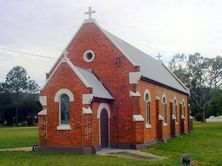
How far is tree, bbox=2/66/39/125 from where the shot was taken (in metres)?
102

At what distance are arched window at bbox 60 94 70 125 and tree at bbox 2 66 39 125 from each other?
3077 inches

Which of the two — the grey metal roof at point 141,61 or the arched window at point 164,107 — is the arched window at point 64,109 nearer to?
the grey metal roof at point 141,61

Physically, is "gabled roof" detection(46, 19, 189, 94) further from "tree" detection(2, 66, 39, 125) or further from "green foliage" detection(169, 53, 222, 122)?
"tree" detection(2, 66, 39, 125)

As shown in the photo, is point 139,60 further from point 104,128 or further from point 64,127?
point 64,127

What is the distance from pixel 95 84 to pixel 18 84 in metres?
85.5

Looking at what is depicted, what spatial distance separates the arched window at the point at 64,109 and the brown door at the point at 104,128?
241 cm

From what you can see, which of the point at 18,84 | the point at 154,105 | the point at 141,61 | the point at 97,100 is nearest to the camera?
the point at 97,100

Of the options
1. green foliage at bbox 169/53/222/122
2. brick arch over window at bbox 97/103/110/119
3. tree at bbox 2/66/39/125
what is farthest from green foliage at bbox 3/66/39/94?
brick arch over window at bbox 97/103/110/119

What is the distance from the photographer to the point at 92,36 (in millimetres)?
26312

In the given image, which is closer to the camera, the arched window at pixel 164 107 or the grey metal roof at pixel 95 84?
the grey metal roof at pixel 95 84

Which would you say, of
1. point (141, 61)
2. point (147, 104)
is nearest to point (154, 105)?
point (147, 104)

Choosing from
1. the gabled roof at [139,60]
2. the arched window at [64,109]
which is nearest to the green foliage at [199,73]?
the gabled roof at [139,60]

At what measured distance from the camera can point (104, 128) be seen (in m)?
24.1

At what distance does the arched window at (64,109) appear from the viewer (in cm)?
2236
